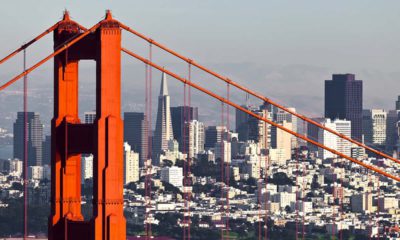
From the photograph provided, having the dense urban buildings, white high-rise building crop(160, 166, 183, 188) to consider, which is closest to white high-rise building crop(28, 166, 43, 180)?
the dense urban buildings

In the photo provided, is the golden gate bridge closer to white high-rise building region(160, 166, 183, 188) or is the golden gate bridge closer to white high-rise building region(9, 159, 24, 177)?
white high-rise building region(160, 166, 183, 188)

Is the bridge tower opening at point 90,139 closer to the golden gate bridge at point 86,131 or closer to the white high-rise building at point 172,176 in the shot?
the golden gate bridge at point 86,131

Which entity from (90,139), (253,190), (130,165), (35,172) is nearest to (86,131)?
(90,139)

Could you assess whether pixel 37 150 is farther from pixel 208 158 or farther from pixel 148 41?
pixel 148 41

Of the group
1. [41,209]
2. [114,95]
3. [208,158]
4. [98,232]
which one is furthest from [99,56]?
[208,158]

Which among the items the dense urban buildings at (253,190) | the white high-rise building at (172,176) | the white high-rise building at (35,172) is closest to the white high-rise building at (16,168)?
the dense urban buildings at (253,190)
